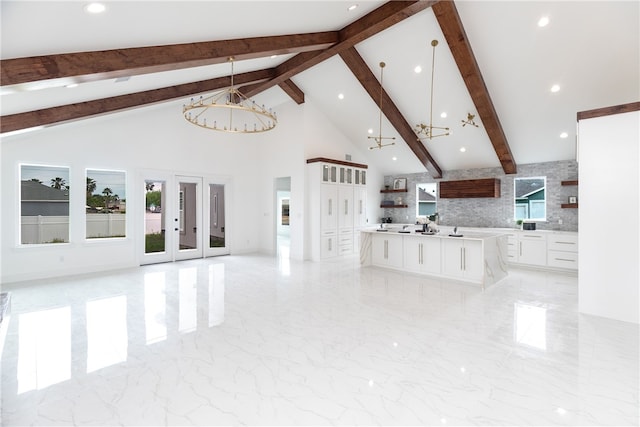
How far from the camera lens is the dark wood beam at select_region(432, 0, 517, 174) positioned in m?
4.95

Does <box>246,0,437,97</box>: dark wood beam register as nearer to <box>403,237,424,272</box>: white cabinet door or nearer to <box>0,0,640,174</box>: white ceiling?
<box>0,0,640,174</box>: white ceiling

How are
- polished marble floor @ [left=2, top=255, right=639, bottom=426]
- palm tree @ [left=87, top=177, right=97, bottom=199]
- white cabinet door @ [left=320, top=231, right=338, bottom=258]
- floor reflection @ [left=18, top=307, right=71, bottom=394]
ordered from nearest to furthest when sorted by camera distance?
polished marble floor @ [left=2, top=255, right=639, bottom=426] → floor reflection @ [left=18, top=307, right=71, bottom=394] → palm tree @ [left=87, top=177, right=97, bottom=199] → white cabinet door @ [left=320, top=231, right=338, bottom=258]

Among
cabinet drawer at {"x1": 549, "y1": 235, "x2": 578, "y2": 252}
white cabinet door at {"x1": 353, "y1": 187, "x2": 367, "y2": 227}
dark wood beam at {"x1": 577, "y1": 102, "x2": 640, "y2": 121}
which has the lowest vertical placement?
cabinet drawer at {"x1": 549, "y1": 235, "x2": 578, "y2": 252}

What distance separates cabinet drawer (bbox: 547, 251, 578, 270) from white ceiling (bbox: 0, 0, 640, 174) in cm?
229

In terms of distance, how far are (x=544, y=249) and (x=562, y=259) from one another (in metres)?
0.38

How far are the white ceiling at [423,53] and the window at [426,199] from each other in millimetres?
1596

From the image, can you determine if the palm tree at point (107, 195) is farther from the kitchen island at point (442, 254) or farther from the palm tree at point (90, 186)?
the kitchen island at point (442, 254)

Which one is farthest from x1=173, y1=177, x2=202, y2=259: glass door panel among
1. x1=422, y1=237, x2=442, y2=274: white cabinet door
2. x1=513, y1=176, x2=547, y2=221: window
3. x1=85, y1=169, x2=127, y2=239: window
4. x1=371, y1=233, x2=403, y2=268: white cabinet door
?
x1=513, y1=176, x2=547, y2=221: window

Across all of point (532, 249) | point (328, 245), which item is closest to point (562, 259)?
point (532, 249)

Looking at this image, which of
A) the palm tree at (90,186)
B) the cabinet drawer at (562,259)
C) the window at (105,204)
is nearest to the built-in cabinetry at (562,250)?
the cabinet drawer at (562,259)

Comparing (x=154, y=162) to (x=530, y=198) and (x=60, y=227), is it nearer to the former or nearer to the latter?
(x=60, y=227)

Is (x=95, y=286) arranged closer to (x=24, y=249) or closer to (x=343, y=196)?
(x=24, y=249)

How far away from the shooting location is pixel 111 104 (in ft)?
17.9

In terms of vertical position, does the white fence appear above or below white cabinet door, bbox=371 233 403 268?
above
